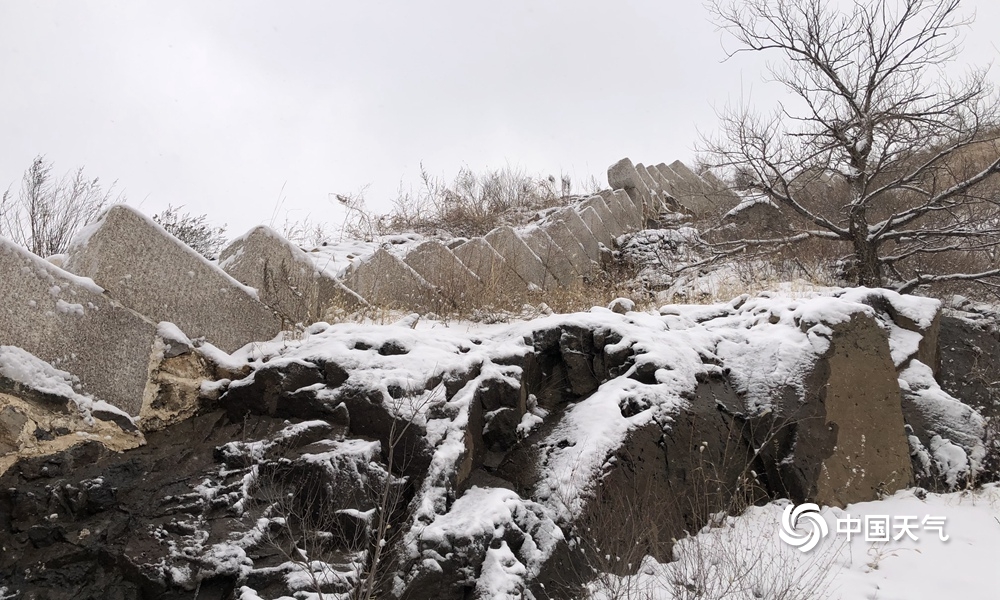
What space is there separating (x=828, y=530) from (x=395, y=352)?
268 cm

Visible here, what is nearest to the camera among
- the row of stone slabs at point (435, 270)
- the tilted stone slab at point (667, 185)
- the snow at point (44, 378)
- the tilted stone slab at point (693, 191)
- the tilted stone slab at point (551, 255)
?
the snow at point (44, 378)

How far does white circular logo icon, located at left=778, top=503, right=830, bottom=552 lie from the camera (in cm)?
348

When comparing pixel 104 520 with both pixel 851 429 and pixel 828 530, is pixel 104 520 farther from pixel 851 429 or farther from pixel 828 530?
pixel 851 429

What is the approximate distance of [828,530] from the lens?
3.61 metres

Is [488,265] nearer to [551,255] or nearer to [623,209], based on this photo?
[551,255]

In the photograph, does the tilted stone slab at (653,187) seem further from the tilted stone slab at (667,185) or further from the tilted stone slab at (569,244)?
the tilted stone slab at (569,244)

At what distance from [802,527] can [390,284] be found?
147 inches

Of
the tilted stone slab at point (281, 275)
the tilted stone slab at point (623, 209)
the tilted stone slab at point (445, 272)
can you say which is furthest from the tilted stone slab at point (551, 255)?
the tilted stone slab at point (281, 275)

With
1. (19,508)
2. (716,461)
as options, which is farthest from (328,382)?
(716,461)

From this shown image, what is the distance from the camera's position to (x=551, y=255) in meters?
A: 7.89

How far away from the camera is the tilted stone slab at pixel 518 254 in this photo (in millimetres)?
7184

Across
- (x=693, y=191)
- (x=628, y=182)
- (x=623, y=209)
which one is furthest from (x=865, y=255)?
(x=628, y=182)
